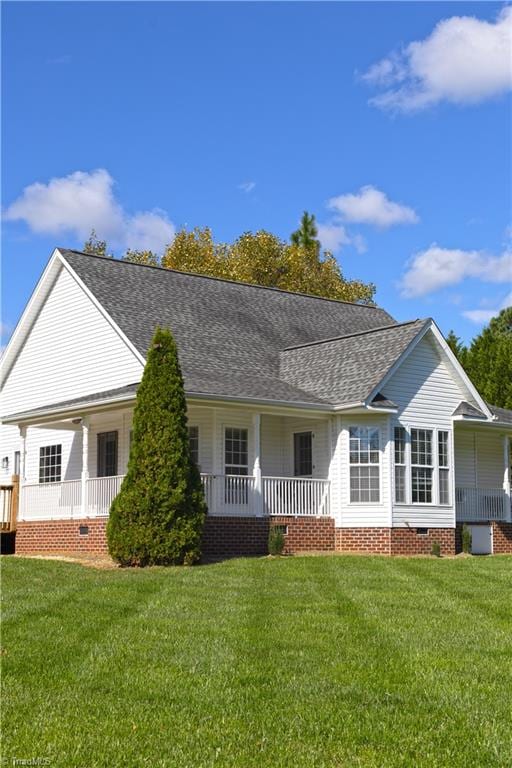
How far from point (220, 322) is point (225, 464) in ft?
17.4

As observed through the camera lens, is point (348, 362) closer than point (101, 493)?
No

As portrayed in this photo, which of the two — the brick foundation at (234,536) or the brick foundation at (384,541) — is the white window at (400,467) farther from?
the brick foundation at (234,536)

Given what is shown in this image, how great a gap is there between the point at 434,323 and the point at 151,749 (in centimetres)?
1839

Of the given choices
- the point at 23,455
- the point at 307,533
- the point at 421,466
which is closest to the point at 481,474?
the point at 421,466

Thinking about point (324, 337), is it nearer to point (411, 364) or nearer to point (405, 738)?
point (411, 364)

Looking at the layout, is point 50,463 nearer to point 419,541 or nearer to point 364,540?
point 364,540

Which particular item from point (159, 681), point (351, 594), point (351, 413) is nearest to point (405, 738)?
point (159, 681)

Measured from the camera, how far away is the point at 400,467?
73.9 ft

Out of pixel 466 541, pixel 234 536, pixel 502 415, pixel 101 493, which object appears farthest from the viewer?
pixel 502 415

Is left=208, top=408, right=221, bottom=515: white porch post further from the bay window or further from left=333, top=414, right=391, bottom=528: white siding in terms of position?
the bay window

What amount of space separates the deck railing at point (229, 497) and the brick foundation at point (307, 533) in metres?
0.19

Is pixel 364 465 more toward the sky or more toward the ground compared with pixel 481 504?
more toward the sky

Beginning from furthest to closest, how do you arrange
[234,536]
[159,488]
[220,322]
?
1. [220,322]
2. [234,536]
3. [159,488]

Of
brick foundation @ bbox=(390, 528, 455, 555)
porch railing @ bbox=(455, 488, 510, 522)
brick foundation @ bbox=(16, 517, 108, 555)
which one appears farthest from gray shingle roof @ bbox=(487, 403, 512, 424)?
brick foundation @ bbox=(16, 517, 108, 555)
